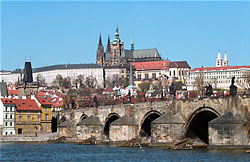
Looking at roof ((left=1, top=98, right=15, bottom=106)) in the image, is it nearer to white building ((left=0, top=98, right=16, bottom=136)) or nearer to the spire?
white building ((left=0, top=98, right=16, bottom=136))

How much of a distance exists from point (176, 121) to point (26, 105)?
44993 millimetres

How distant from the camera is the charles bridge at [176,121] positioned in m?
51.1

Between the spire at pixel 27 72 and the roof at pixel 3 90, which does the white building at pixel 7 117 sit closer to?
the roof at pixel 3 90

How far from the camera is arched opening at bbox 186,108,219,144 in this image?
2298 inches

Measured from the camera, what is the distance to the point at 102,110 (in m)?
78.8

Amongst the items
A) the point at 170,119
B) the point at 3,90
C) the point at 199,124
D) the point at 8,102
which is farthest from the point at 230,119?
the point at 3,90

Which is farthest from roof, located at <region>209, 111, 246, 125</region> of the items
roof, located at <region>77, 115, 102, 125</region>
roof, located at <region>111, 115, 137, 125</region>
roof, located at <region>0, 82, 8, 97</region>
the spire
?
the spire

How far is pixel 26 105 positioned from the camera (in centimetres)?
9962

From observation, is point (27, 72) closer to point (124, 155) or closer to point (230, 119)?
point (124, 155)

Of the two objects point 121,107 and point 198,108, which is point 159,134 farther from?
point 121,107

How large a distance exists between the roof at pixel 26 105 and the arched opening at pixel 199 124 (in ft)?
141

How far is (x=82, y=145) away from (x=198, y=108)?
20296 mm

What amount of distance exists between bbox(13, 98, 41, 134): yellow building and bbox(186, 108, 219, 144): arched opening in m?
42.1

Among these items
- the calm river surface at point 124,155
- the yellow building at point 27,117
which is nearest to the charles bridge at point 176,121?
the calm river surface at point 124,155
